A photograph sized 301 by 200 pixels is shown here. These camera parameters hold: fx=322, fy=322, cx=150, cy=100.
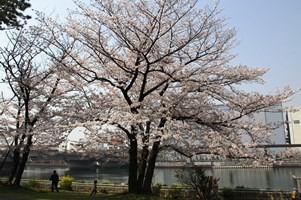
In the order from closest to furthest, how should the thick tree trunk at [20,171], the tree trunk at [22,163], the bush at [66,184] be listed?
the tree trunk at [22,163] → the thick tree trunk at [20,171] → the bush at [66,184]

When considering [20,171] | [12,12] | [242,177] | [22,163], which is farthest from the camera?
[242,177]

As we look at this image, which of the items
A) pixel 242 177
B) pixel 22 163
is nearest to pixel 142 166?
pixel 22 163

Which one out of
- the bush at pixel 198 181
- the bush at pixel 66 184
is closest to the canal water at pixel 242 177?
the bush at pixel 66 184

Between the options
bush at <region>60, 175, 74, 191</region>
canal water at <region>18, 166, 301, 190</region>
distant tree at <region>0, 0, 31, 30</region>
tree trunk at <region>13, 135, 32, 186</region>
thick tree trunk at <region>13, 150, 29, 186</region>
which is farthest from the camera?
canal water at <region>18, 166, 301, 190</region>

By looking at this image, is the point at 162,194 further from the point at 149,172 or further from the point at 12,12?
the point at 12,12

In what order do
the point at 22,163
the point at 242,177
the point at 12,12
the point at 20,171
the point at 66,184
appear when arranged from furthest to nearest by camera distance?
the point at 242,177 < the point at 66,184 < the point at 22,163 < the point at 20,171 < the point at 12,12

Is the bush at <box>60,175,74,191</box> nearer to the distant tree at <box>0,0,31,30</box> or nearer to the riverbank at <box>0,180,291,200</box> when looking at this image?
the riverbank at <box>0,180,291,200</box>

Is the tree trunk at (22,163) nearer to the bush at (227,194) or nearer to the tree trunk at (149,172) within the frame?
the tree trunk at (149,172)

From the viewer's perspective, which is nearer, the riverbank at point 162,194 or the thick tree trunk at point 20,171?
the riverbank at point 162,194

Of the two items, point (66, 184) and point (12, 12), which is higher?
point (12, 12)

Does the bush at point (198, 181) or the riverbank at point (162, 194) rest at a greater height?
Result: the bush at point (198, 181)

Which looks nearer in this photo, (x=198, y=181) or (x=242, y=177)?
(x=198, y=181)

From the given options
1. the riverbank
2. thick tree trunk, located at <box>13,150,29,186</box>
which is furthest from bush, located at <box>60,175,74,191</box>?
thick tree trunk, located at <box>13,150,29,186</box>

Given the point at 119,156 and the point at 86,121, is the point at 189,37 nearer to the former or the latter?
the point at 86,121
